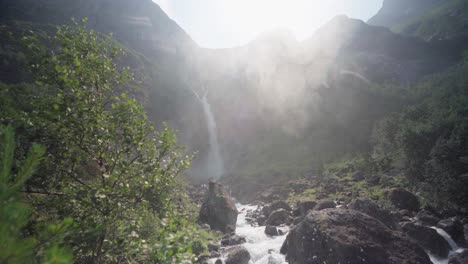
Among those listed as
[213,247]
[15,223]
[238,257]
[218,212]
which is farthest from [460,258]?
[218,212]

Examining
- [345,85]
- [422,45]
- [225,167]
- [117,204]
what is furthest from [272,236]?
[422,45]

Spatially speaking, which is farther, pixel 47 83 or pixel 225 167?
pixel 225 167

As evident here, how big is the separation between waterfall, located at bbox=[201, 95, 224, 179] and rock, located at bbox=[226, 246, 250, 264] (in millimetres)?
65082

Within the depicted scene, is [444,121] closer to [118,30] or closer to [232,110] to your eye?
[232,110]

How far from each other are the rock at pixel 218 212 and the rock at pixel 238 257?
8.14 meters

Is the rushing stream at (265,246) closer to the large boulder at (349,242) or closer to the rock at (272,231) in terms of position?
the rock at (272,231)

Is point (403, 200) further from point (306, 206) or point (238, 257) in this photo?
point (238, 257)

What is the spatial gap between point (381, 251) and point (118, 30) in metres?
201

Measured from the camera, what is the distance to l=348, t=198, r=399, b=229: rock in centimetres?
1533

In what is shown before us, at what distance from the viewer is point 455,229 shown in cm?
1500

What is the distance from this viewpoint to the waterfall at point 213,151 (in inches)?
3515

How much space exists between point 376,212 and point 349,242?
7.12 meters

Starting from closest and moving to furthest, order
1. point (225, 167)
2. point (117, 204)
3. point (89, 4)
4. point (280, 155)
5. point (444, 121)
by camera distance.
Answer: point (117, 204) → point (444, 121) → point (280, 155) → point (225, 167) → point (89, 4)

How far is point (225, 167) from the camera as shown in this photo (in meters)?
91.2
